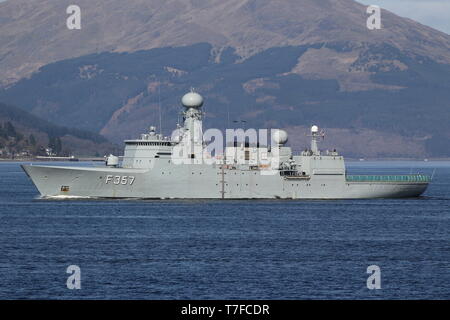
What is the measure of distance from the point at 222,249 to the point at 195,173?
26.7 meters

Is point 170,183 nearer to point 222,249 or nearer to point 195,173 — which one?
point 195,173

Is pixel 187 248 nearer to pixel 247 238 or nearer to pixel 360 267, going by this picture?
pixel 247 238

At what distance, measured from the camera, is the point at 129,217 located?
6906 cm

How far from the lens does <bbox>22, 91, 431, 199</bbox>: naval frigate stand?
260 feet

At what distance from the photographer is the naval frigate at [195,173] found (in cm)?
7912

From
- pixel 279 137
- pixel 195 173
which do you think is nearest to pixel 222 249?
pixel 195 173

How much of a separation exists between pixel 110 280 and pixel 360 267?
39.3 feet
